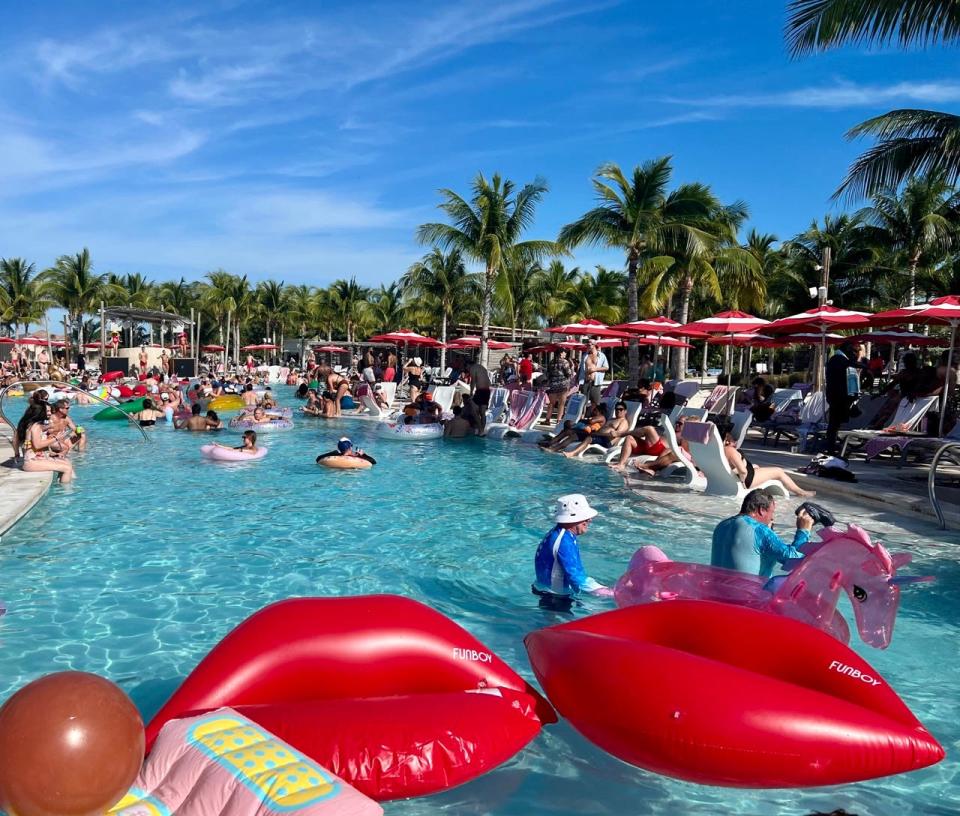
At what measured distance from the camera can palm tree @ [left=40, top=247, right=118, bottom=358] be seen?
44.0 m

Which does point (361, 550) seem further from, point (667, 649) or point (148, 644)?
point (667, 649)

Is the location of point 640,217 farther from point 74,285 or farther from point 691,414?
point 74,285

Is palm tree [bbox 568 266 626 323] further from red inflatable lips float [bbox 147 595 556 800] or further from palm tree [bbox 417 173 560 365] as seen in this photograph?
red inflatable lips float [bbox 147 595 556 800]

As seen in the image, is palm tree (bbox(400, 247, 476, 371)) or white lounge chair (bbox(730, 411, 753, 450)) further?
palm tree (bbox(400, 247, 476, 371))

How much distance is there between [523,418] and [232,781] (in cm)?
1216

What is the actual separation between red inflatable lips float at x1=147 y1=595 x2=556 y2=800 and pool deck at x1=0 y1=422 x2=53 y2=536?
4.78 meters

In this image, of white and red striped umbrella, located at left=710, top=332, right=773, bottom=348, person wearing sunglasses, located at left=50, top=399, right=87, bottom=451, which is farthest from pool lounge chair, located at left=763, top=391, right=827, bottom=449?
person wearing sunglasses, located at left=50, top=399, right=87, bottom=451

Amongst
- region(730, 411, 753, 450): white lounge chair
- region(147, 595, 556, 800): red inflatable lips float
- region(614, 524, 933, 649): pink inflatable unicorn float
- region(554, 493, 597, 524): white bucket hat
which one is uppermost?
region(730, 411, 753, 450): white lounge chair

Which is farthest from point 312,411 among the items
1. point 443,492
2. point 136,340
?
point 136,340

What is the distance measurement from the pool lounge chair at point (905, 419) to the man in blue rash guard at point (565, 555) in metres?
6.47

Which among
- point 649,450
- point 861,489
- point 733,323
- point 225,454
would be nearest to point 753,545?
point 861,489

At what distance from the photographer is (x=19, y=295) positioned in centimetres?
4475

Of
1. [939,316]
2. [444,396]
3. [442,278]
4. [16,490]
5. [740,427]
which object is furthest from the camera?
[442,278]

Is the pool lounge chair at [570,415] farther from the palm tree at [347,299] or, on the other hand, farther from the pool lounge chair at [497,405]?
the palm tree at [347,299]
